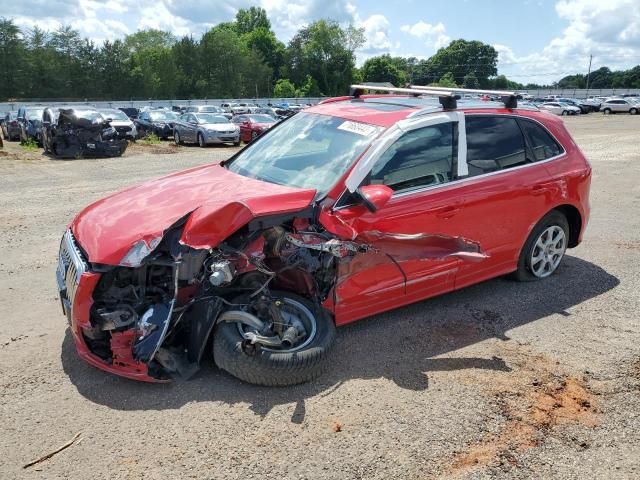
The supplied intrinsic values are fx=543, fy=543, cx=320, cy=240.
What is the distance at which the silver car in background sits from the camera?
22.0 metres

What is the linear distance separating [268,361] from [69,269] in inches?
60.0

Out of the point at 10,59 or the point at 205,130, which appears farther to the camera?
the point at 10,59

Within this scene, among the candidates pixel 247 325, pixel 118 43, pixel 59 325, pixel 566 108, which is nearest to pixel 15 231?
pixel 59 325

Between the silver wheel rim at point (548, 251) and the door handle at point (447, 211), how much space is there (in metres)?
1.36

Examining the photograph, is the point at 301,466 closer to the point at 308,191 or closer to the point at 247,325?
the point at 247,325

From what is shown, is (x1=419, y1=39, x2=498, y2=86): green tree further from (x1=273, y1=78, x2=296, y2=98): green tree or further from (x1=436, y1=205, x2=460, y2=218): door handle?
(x1=436, y1=205, x2=460, y2=218): door handle

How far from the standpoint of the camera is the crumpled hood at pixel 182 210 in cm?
349

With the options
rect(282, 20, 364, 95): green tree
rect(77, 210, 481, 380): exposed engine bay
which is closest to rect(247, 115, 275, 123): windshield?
rect(77, 210, 481, 380): exposed engine bay

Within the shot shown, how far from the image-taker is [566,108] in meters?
52.2

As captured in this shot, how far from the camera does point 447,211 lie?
4.43 m

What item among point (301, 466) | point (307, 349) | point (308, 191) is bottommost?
point (301, 466)

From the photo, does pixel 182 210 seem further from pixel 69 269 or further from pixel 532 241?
pixel 532 241

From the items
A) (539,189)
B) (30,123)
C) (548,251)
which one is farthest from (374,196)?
(30,123)

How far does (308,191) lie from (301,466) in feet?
6.11
